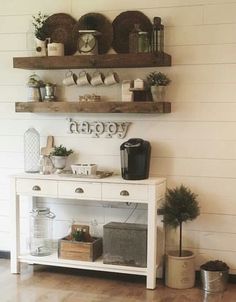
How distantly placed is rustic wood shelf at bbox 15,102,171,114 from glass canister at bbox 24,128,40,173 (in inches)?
10.0

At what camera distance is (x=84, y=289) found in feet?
12.6

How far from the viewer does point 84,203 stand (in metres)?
4.33

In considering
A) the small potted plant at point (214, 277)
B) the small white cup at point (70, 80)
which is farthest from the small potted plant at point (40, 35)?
the small potted plant at point (214, 277)

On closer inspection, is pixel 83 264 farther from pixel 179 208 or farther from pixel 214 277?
pixel 214 277

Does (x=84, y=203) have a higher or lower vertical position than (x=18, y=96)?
lower

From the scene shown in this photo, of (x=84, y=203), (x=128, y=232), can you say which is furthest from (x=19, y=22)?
(x=128, y=232)

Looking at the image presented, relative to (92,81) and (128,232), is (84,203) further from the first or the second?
(92,81)

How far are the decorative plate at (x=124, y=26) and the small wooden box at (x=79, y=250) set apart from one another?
60.3 inches

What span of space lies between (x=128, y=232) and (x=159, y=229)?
12.0 inches

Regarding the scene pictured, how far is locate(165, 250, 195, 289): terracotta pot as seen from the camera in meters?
3.86

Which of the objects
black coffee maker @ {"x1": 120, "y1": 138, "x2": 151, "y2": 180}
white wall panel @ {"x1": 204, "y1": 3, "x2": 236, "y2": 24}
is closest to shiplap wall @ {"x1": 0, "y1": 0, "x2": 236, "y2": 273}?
white wall panel @ {"x1": 204, "y1": 3, "x2": 236, "y2": 24}

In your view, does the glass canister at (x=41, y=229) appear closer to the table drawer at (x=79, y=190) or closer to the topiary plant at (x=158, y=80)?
the table drawer at (x=79, y=190)

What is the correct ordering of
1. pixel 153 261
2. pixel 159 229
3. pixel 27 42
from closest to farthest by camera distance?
pixel 153 261 → pixel 159 229 → pixel 27 42

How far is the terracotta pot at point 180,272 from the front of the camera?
386cm
